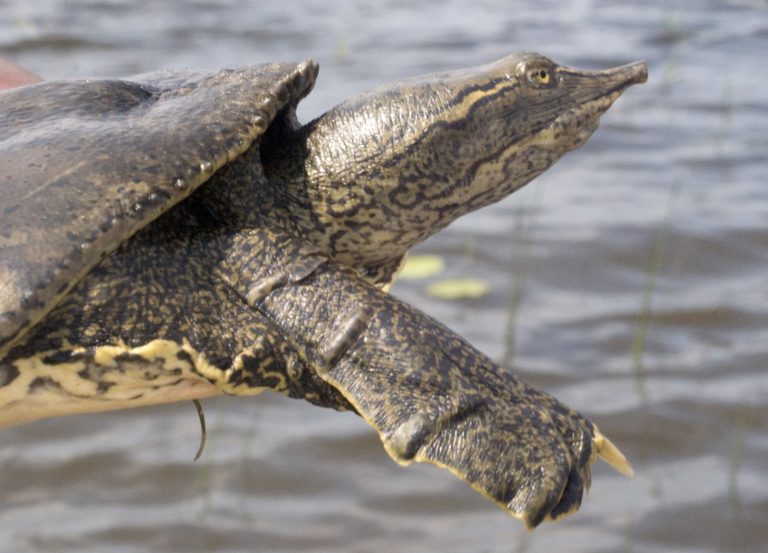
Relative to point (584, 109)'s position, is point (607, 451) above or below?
below

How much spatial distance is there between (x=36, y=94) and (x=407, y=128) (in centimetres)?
74

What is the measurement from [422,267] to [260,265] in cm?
301

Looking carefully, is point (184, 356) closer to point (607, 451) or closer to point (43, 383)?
point (43, 383)

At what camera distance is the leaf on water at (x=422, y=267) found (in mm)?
4945

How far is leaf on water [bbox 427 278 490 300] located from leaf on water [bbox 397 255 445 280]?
0.22ft

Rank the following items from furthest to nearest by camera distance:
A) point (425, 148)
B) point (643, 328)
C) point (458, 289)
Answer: point (458, 289)
point (643, 328)
point (425, 148)

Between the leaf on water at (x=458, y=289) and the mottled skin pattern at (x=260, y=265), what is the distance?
8.64 feet

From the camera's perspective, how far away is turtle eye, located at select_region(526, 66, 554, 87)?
2.29m

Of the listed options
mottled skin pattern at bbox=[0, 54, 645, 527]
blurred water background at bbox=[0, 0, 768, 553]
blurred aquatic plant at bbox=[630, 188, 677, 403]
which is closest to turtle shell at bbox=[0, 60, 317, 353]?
mottled skin pattern at bbox=[0, 54, 645, 527]

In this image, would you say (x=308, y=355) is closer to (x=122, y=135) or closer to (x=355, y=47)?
(x=122, y=135)

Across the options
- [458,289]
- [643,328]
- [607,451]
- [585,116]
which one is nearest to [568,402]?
[643,328]

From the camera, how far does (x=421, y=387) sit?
75.4 inches

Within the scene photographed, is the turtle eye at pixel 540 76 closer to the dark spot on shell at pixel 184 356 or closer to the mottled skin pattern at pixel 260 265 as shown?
the mottled skin pattern at pixel 260 265

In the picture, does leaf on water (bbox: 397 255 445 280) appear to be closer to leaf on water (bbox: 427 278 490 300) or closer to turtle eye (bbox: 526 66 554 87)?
leaf on water (bbox: 427 278 490 300)
